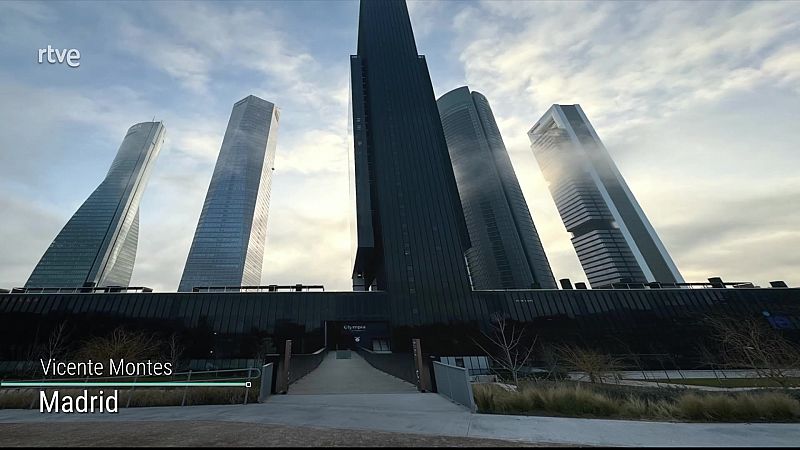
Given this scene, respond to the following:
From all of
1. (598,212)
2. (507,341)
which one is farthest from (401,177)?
(598,212)

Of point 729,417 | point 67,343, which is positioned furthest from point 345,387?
point 67,343

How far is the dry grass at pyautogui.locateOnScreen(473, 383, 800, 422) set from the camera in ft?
28.0

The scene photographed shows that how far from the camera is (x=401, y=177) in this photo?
65.6 metres

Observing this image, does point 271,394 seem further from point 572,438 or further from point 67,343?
point 67,343

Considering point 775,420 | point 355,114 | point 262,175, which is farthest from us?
point 262,175

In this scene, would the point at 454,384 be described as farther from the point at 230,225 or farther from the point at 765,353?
the point at 230,225

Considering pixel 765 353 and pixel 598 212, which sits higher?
pixel 598 212

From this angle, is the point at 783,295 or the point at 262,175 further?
the point at 262,175

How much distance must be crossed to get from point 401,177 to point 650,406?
194 ft

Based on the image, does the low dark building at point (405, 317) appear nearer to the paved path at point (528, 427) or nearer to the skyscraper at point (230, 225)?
the paved path at point (528, 427)

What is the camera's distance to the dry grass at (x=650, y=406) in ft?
28.0

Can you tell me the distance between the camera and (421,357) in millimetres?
17250

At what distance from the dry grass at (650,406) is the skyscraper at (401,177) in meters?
42.8

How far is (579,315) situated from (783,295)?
37.2 meters
